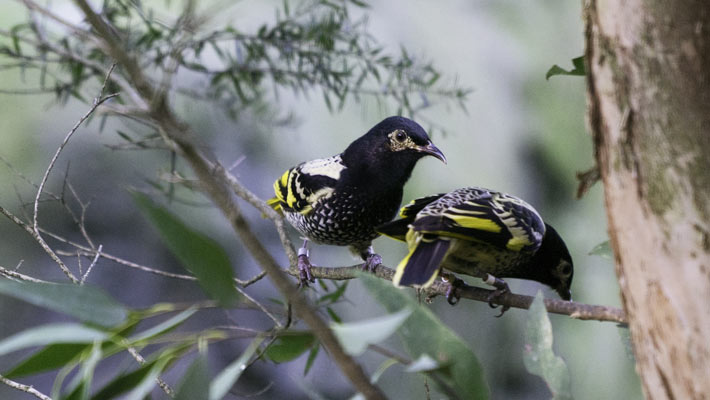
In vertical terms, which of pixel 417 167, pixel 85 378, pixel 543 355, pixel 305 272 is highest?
pixel 85 378

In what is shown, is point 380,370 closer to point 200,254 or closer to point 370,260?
point 200,254

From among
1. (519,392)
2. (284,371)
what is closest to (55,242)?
(284,371)

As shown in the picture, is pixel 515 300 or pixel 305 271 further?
pixel 305 271

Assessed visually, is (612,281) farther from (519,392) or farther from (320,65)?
(320,65)

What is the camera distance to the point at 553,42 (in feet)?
7.75

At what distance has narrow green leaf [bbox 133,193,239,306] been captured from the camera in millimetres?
416

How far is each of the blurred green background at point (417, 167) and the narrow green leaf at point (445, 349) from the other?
1255 millimetres

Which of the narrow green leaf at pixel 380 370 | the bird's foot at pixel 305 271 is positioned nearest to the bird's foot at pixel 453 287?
the bird's foot at pixel 305 271

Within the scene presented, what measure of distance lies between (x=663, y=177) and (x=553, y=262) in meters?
0.83

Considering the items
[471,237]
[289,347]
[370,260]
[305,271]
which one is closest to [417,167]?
[370,260]

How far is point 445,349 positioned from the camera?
50cm

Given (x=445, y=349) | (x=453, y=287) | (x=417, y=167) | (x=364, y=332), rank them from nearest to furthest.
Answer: (x=364, y=332) < (x=445, y=349) < (x=453, y=287) < (x=417, y=167)

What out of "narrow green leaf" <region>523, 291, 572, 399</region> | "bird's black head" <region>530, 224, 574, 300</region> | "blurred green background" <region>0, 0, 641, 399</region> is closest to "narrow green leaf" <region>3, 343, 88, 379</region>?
"narrow green leaf" <region>523, 291, 572, 399</region>

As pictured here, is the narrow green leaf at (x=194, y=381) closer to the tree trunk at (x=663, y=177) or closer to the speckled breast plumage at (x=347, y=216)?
the tree trunk at (x=663, y=177)
